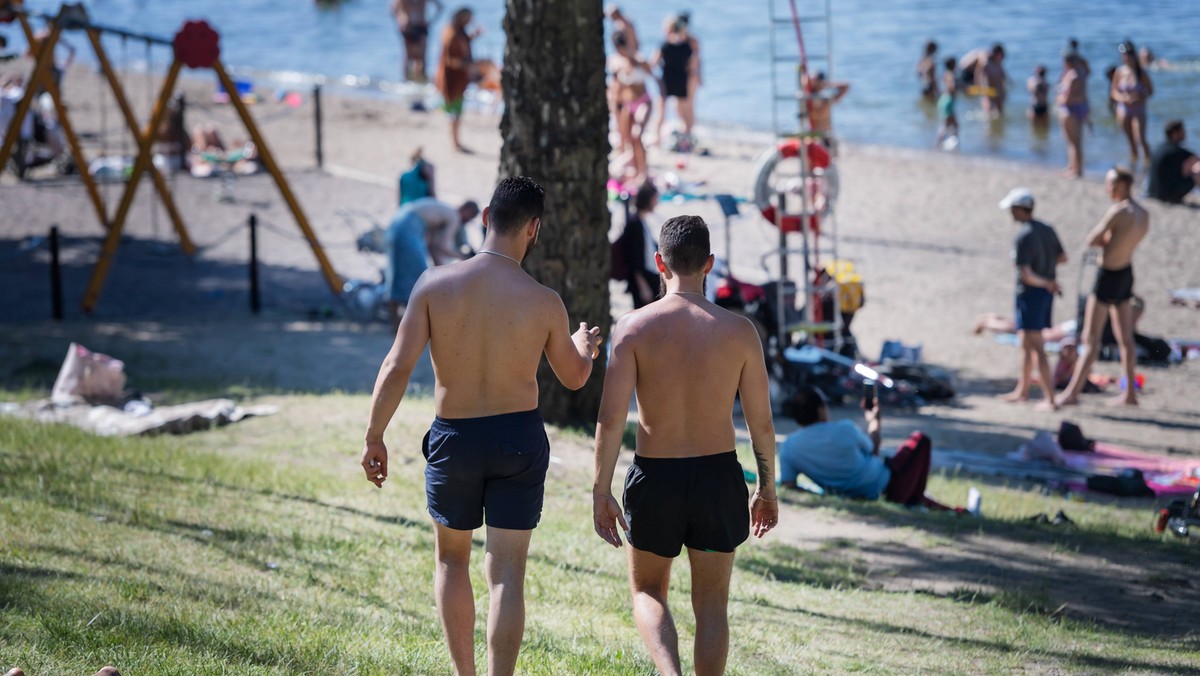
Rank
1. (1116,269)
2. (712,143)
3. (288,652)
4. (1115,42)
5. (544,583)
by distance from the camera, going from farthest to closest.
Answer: (1115,42), (712,143), (1116,269), (544,583), (288,652)

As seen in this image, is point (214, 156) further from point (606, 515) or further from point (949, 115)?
point (606, 515)

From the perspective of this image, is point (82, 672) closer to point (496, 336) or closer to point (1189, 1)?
point (496, 336)

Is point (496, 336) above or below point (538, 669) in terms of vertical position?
above

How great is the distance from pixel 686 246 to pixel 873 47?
3707cm

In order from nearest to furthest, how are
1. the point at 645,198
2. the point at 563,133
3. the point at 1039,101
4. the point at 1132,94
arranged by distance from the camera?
the point at 563,133, the point at 645,198, the point at 1132,94, the point at 1039,101

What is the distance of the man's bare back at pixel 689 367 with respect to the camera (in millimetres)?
4129

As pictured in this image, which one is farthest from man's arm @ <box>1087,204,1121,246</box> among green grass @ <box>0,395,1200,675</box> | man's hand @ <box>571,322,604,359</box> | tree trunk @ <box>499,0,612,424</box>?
man's hand @ <box>571,322,604,359</box>

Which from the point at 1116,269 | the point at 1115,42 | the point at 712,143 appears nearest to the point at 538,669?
the point at 1116,269

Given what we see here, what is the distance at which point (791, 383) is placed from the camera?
35.3ft

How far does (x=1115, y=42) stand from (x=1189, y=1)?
6.48m

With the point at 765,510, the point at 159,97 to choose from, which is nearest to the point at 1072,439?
the point at 765,510

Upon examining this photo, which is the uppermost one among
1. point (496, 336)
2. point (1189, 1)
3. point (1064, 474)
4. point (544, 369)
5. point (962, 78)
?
point (1189, 1)

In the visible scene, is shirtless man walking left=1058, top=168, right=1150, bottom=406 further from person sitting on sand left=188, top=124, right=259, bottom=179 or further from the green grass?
person sitting on sand left=188, top=124, right=259, bottom=179

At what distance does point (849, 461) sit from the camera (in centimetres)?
774
